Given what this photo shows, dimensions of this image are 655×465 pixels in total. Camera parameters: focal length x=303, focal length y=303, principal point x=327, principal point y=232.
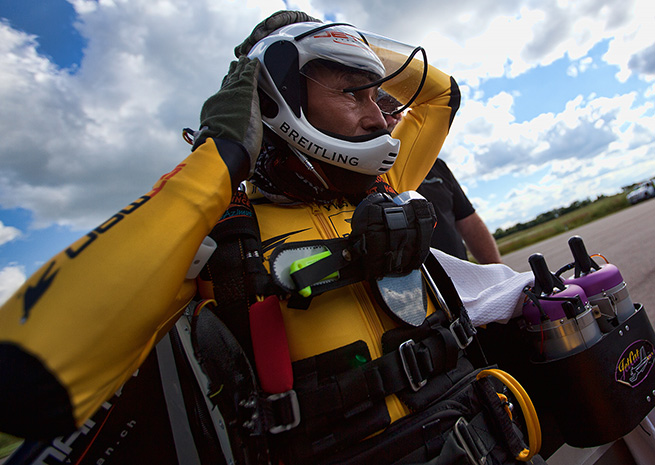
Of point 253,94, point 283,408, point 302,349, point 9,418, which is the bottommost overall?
point 283,408

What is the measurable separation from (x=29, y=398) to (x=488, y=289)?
1838 millimetres

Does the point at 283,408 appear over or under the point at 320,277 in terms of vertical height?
under

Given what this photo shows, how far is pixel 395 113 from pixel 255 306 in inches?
58.3

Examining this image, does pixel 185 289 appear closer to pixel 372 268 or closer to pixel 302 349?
pixel 302 349

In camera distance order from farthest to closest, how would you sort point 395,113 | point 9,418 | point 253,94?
point 395,113 → point 253,94 → point 9,418

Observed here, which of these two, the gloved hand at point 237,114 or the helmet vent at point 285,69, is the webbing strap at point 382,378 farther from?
the helmet vent at point 285,69

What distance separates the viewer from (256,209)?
1.41m

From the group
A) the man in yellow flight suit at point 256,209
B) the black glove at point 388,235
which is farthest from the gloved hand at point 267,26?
the black glove at point 388,235

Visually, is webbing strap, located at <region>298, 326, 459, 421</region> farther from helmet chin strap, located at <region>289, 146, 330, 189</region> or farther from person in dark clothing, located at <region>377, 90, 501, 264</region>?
person in dark clothing, located at <region>377, 90, 501, 264</region>

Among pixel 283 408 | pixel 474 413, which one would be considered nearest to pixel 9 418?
pixel 283 408

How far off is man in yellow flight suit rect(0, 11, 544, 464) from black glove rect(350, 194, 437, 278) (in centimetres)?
17

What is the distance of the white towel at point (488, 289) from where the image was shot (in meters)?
1.57

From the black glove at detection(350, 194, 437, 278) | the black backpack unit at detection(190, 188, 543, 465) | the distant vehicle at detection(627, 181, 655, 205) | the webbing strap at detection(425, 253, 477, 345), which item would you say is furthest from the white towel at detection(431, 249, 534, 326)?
the distant vehicle at detection(627, 181, 655, 205)

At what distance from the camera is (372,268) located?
116cm
